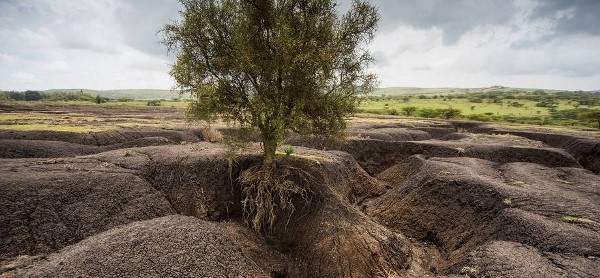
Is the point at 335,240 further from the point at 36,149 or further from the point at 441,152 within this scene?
the point at 36,149

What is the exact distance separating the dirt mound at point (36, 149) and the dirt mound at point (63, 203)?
9.33 meters

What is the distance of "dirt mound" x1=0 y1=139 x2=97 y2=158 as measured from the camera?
2934 cm

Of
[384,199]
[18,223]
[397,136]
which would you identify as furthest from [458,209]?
[397,136]

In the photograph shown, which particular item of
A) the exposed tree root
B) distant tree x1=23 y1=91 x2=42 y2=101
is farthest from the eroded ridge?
distant tree x1=23 y1=91 x2=42 y2=101

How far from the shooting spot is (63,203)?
55.4 feet

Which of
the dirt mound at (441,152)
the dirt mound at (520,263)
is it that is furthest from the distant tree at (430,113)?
the dirt mound at (520,263)

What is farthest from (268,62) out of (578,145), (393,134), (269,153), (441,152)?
(578,145)

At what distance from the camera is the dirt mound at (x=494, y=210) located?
15.4 m

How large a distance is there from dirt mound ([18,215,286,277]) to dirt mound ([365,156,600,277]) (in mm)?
9374

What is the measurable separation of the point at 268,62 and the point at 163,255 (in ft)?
33.7

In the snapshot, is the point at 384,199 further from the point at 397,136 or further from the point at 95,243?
the point at 397,136

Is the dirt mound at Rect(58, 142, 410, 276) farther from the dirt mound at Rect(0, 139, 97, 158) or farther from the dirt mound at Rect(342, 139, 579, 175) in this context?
the dirt mound at Rect(342, 139, 579, 175)

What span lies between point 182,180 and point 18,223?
25.8ft

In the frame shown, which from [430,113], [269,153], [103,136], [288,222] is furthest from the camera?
[430,113]
